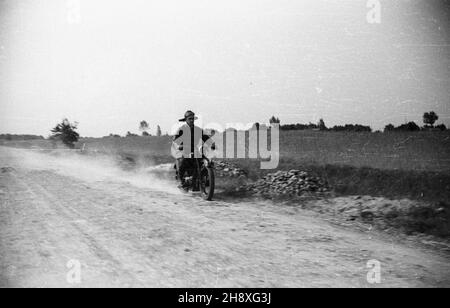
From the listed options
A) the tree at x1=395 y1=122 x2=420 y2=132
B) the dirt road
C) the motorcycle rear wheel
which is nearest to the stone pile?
the motorcycle rear wheel

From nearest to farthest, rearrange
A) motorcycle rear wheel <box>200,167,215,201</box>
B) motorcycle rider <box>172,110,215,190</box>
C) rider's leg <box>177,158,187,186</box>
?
motorcycle rear wheel <box>200,167,215,201</box> < motorcycle rider <box>172,110,215,190</box> < rider's leg <box>177,158,187,186</box>

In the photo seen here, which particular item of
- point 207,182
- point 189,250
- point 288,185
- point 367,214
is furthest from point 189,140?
point 189,250

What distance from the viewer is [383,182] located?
9.53 meters

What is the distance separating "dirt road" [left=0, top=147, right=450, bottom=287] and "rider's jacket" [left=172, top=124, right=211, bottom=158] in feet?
8.47

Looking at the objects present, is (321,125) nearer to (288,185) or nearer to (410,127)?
(410,127)

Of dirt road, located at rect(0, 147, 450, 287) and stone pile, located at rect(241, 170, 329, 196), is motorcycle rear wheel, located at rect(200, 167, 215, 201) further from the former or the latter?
stone pile, located at rect(241, 170, 329, 196)

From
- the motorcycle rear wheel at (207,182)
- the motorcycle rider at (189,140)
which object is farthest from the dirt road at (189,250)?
the motorcycle rider at (189,140)

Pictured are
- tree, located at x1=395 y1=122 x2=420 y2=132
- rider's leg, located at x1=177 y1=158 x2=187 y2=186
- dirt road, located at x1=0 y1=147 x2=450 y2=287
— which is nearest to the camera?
dirt road, located at x1=0 y1=147 x2=450 y2=287

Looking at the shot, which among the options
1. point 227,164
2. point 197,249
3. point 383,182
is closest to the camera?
point 197,249

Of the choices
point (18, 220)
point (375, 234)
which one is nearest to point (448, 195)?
point (375, 234)

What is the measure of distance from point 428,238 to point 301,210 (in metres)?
2.75

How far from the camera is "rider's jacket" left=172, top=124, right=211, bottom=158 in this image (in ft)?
31.7

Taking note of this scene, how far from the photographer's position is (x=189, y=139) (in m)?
9.67
